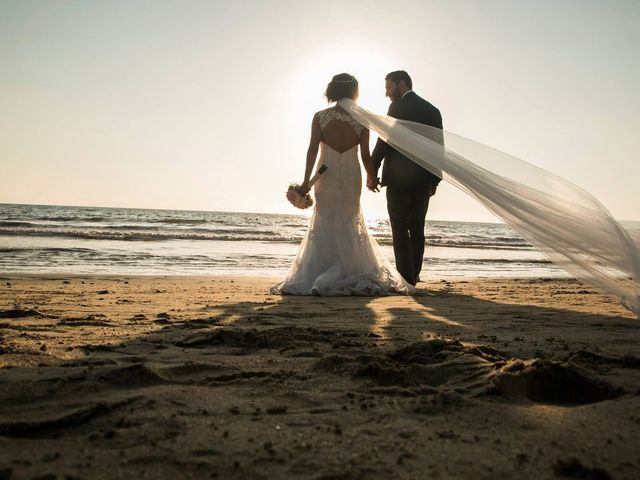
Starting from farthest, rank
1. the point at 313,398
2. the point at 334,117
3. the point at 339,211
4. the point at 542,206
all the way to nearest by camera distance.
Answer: the point at 339,211
the point at 334,117
the point at 542,206
the point at 313,398

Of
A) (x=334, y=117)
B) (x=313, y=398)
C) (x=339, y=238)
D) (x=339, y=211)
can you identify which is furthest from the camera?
(x=339, y=211)

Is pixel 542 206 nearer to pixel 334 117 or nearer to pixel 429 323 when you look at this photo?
pixel 429 323

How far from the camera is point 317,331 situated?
3463 millimetres

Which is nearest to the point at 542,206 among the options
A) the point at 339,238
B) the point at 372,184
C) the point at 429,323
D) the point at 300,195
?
the point at 429,323

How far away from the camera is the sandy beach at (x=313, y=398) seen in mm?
1549

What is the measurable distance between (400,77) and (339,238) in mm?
1997

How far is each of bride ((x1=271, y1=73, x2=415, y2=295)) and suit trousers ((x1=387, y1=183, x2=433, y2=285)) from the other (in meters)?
0.24

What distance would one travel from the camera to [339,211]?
6.43 m

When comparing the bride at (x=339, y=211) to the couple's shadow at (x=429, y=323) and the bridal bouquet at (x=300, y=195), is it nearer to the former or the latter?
the bridal bouquet at (x=300, y=195)

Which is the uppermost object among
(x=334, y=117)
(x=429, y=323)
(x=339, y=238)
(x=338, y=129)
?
(x=334, y=117)

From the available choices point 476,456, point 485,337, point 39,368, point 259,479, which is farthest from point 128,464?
point 485,337

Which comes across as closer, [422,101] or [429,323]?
[429,323]

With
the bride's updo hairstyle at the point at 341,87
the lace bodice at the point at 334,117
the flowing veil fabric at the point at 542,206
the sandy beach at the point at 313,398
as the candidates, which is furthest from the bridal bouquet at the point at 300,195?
the sandy beach at the point at 313,398

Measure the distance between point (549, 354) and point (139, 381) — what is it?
1.98m
